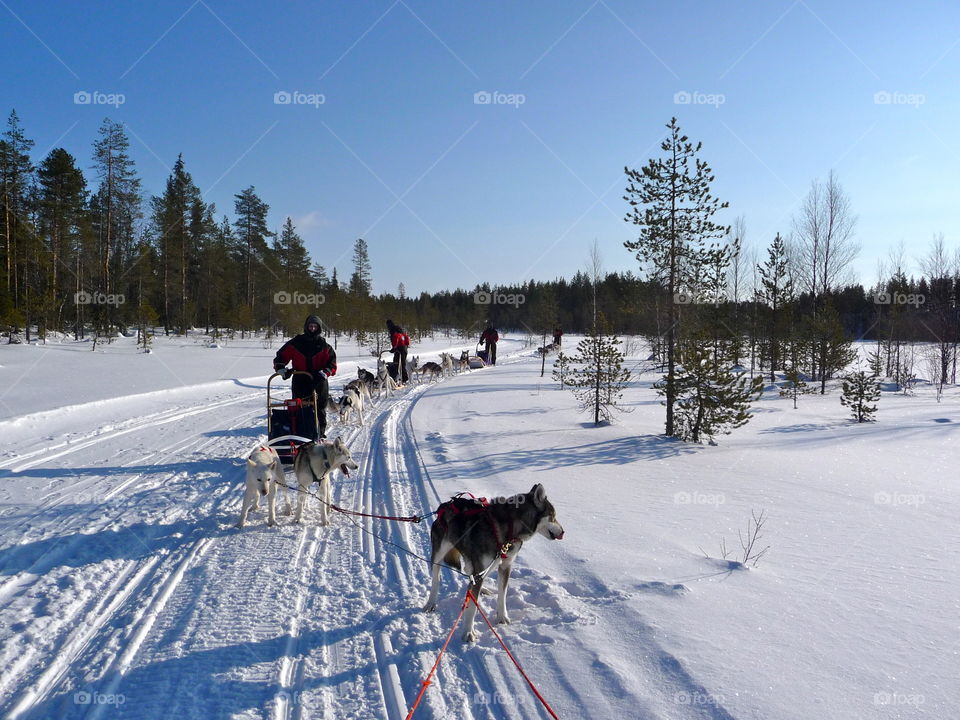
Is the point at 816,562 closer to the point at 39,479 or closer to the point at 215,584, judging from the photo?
the point at 215,584

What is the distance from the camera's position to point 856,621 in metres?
3.75

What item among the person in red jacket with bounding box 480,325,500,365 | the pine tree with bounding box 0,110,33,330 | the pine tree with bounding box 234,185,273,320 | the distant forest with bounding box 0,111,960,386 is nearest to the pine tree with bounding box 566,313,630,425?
the distant forest with bounding box 0,111,960,386

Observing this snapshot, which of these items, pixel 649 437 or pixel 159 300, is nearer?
pixel 649 437

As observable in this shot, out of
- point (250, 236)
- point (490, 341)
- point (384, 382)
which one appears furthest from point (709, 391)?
point (250, 236)

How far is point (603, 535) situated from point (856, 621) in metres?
2.31

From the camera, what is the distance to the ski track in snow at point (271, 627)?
3.00 metres

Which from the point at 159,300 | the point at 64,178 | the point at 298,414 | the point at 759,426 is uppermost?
the point at 64,178

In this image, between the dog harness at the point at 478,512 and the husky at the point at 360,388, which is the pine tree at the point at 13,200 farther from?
the dog harness at the point at 478,512

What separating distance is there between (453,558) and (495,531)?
0.43m

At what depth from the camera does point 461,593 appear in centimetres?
438

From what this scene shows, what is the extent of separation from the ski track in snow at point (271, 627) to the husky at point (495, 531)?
42 centimetres

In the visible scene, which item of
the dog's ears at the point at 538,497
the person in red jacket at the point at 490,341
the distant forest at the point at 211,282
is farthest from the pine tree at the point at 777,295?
the dog's ears at the point at 538,497

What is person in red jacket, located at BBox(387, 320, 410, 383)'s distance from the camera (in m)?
18.3

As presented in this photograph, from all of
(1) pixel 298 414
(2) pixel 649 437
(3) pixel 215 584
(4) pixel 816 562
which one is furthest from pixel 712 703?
(2) pixel 649 437
